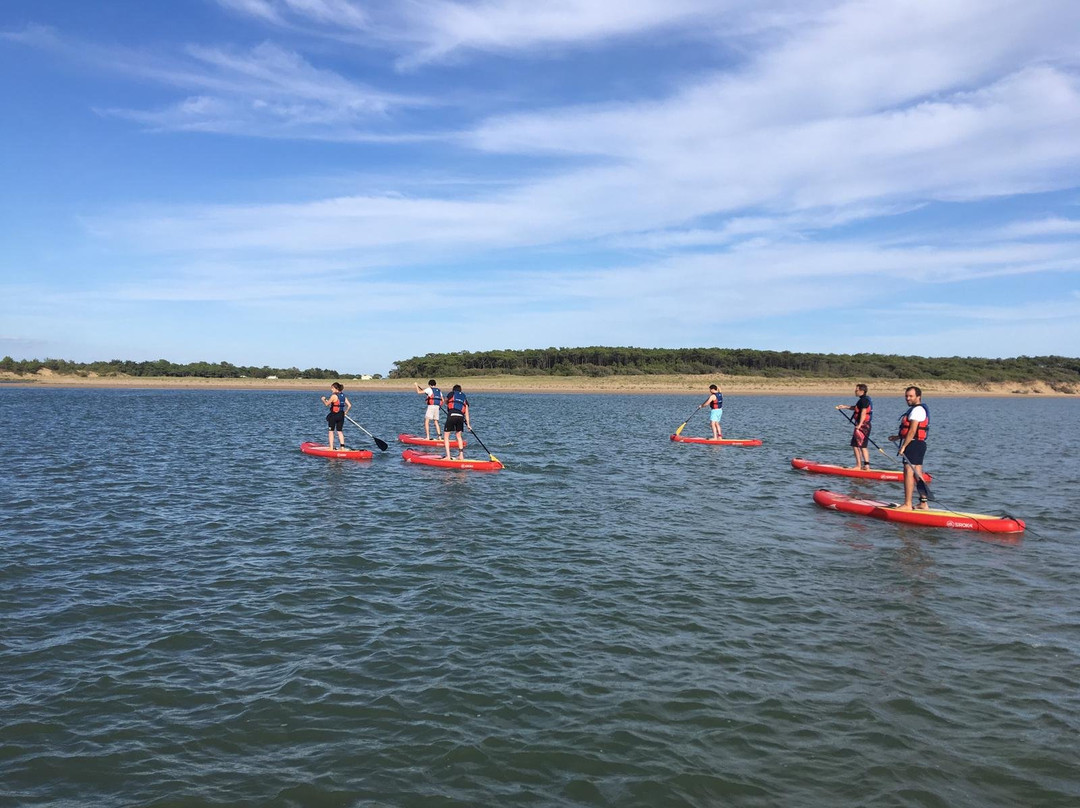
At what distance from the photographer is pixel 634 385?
102 m

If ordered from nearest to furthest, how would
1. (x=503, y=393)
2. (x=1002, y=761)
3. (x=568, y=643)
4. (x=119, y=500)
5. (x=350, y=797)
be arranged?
1. (x=350, y=797)
2. (x=1002, y=761)
3. (x=568, y=643)
4. (x=119, y=500)
5. (x=503, y=393)

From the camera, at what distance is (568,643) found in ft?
26.0

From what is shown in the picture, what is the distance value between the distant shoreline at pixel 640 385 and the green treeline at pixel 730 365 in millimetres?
3604

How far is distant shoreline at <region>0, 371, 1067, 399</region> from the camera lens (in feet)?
325

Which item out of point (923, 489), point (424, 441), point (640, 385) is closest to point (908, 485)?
point (923, 489)

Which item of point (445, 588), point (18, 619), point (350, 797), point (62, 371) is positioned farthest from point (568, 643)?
point (62, 371)

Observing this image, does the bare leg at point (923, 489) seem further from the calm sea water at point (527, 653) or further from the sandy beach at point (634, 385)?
the sandy beach at point (634, 385)

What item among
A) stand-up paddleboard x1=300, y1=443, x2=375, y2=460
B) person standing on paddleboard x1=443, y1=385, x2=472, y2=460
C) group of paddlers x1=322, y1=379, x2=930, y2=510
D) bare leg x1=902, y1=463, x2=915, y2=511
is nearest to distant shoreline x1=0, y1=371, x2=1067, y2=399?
group of paddlers x1=322, y1=379, x2=930, y2=510

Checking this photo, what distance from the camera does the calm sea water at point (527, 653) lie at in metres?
5.45

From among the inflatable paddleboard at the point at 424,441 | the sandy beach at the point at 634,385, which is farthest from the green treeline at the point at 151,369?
the inflatable paddleboard at the point at 424,441

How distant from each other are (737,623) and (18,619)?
8.59m

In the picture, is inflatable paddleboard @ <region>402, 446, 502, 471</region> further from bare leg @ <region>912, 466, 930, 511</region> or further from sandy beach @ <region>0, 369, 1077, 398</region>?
sandy beach @ <region>0, 369, 1077, 398</region>

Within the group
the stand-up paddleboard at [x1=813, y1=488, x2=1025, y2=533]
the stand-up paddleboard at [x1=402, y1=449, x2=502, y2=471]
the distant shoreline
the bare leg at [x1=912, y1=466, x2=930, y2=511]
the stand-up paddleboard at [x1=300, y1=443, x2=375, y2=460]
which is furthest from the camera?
the distant shoreline

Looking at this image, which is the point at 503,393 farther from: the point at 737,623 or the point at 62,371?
the point at 737,623
